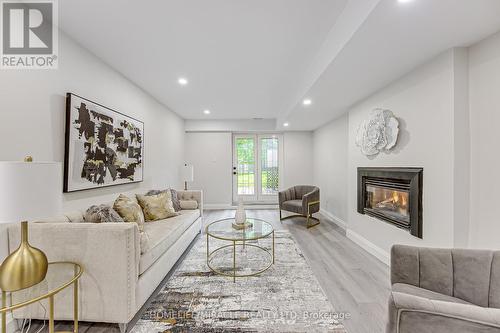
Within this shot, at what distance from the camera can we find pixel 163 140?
4273mm

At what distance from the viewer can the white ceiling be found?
152 cm

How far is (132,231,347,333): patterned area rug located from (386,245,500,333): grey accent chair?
674 millimetres

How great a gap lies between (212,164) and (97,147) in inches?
140

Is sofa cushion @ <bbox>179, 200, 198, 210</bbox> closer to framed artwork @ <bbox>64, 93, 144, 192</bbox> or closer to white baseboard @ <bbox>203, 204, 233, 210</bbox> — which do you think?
framed artwork @ <bbox>64, 93, 144, 192</bbox>

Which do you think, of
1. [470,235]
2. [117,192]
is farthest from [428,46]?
[117,192]

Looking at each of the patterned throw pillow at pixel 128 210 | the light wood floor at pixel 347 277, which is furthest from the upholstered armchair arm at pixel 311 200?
the patterned throw pillow at pixel 128 210

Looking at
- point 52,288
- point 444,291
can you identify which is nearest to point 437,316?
point 444,291

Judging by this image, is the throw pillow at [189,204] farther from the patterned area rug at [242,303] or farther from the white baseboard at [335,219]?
the white baseboard at [335,219]

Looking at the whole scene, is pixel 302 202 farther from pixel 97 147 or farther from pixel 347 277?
pixel 97 147

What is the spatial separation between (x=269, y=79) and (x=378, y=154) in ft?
6.13

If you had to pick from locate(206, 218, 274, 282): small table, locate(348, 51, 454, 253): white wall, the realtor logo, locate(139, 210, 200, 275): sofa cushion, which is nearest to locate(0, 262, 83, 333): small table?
locate(139, 210, 200, 275): sofa cushion

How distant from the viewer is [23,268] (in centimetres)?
117

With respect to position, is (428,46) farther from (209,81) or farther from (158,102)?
(158,102)

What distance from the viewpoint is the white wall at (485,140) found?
1.66 meters
